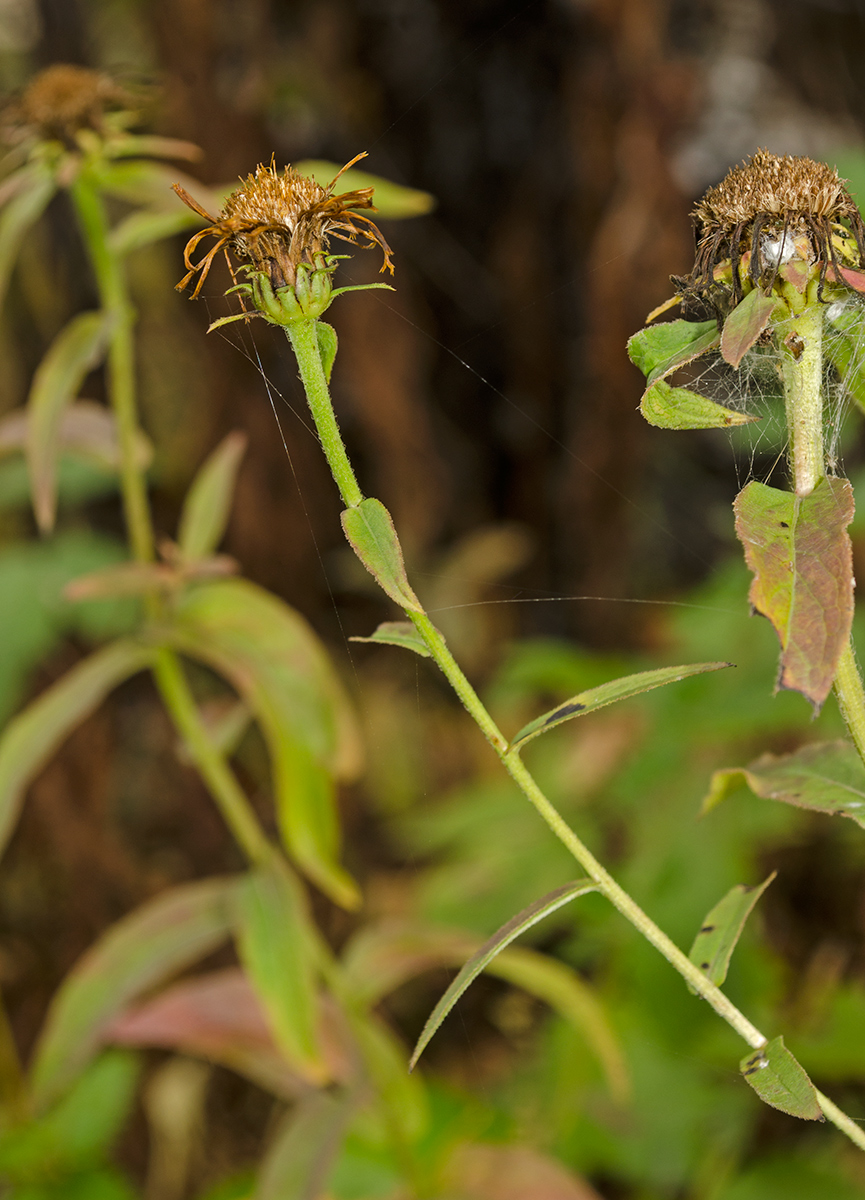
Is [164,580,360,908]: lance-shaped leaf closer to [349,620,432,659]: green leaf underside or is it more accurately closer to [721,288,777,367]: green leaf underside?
[349,620,432,659]: green leaf underside

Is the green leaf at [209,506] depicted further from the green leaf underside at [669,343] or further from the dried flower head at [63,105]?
the green leaf underside at [669,343]

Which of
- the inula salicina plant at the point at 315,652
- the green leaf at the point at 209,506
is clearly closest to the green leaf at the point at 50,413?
the inula salicina plant at the point at 315,652

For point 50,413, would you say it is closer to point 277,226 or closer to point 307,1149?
point 277,226

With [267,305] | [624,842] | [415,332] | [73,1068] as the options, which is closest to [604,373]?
[415,332]

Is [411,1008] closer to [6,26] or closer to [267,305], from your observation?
[267,305]

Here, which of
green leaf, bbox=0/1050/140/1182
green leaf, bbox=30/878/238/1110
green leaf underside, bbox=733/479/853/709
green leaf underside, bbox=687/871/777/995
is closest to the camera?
green leaf underside, bbox=733/479/853/709

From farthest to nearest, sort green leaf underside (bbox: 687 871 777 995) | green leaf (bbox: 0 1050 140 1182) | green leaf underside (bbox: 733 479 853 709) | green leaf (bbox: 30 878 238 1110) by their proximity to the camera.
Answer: green leaf (bbox: 0 1050 140 1182)
green leaf (bbox: 30 878 238 1110)
green leaf underside (bbox: 687 871 777 995)
green leaf underside (bbox: 733 479 853 709)

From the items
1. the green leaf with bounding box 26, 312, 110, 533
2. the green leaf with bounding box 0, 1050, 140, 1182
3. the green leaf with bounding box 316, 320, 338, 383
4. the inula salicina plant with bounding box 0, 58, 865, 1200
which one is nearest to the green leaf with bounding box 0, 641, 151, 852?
the inula salicina plant with bounding box 0, 58, 865, 1200

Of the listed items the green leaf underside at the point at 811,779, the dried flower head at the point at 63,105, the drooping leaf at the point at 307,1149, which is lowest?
the drooping leaf at the point at 307,1149
